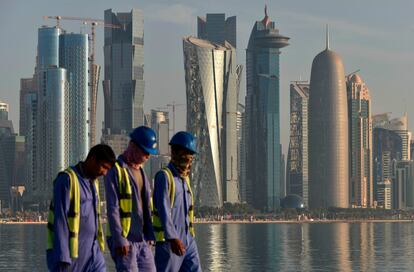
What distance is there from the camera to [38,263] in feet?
356

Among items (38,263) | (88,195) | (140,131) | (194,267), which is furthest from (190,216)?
(38,263)

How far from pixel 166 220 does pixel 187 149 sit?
1122mm

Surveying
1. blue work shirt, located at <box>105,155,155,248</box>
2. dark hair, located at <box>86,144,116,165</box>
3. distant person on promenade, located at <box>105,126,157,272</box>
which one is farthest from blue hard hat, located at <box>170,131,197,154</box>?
dark hair, located at <box>86,144,116,165</box>

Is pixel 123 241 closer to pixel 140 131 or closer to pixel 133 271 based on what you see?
pixel 133 271

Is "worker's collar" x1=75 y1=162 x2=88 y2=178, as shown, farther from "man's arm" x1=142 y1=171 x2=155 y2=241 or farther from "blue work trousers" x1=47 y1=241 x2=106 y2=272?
"man's arm" x1=142 y1=171 x2=155 y2=241

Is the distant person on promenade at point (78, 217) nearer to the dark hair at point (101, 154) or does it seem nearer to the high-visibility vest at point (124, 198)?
the dark hair at point (101, 154)

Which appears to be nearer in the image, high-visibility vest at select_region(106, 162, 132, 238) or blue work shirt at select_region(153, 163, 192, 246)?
high-visibility vest at select_region(106, 162, 132, 238)

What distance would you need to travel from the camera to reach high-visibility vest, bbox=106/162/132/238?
13.8 metres

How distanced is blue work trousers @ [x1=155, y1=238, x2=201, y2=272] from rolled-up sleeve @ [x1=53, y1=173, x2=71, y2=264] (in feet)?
8.49

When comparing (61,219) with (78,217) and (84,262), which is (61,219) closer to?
(78,217)

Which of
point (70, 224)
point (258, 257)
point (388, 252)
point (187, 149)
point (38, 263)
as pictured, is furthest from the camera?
point (388, 252)

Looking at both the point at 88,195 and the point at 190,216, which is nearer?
the point at 88,195

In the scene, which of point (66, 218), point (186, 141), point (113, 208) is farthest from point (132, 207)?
point (66, 218)

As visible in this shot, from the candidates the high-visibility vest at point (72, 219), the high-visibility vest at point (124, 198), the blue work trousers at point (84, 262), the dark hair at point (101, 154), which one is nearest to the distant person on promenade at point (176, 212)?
the high-visibility vest at point (124, 198)
